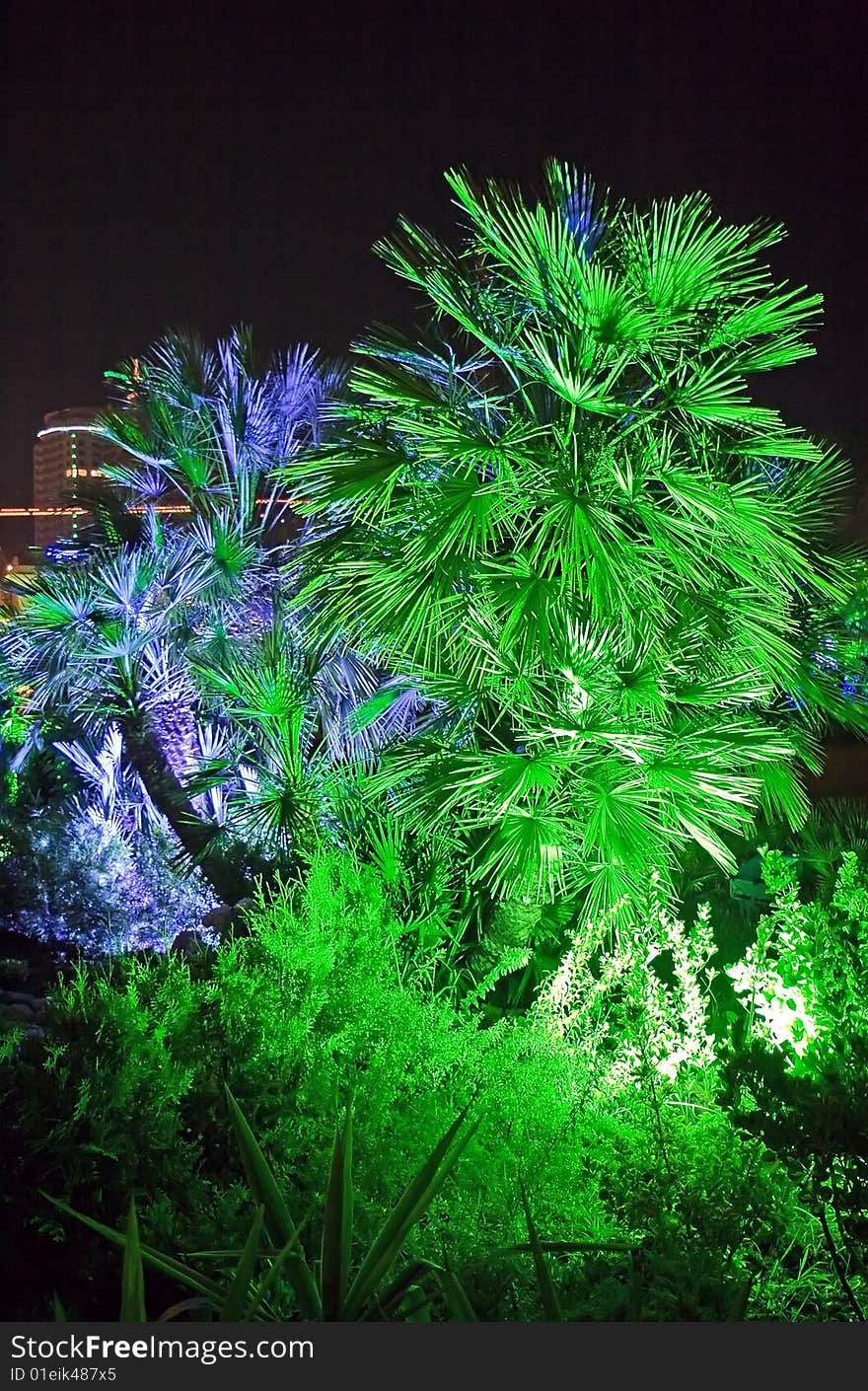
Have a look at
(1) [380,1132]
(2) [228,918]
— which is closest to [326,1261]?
(1) [380,1132]

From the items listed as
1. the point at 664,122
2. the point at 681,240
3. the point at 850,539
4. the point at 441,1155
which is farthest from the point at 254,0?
the point at 441,1155

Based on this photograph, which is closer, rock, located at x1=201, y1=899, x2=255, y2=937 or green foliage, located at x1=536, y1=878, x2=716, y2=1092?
green foliage, located at x1=536, y1=878, x2=716, y2=1092

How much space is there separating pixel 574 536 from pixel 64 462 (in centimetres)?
507

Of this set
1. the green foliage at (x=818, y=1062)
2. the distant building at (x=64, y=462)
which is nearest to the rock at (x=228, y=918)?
the distant building at (x=64, y=462)

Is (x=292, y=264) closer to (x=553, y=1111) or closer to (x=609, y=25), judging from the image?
(x=609, y=25)

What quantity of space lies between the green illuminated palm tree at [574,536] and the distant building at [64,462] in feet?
11.0

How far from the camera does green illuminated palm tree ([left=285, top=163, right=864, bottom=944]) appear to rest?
4.35 m

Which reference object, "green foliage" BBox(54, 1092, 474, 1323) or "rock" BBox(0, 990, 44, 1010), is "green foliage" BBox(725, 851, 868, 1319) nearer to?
"green foliage" BBox(54, 1092, 474, 1323)

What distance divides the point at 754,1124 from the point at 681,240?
3.42m

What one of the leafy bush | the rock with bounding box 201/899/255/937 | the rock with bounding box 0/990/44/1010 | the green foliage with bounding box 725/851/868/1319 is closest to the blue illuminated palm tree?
the rock with bounding box 201/899/255/937

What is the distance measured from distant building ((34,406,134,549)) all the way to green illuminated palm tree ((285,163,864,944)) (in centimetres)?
335

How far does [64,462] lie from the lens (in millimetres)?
8062

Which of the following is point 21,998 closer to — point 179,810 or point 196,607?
point 179,810

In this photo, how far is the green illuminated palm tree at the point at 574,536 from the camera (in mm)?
4352
